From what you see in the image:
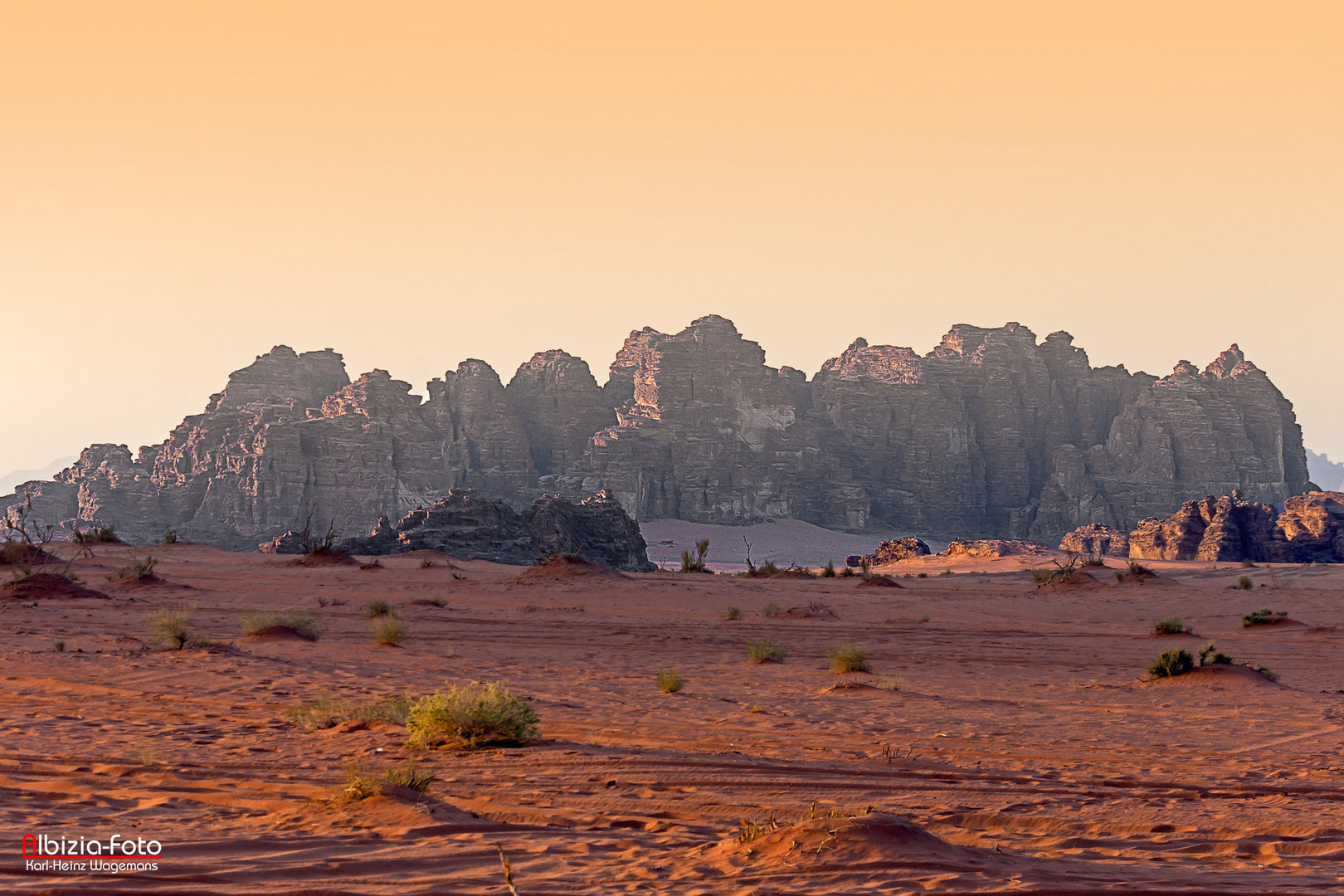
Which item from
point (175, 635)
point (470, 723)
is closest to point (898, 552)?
point (175, 635)

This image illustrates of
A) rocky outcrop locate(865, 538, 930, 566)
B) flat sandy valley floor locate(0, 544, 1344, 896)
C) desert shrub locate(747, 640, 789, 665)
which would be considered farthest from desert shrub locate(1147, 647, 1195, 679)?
rocky outcrop locate(865, 538, 930, 566)

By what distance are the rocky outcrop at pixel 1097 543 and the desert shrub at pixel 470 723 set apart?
2588 inches

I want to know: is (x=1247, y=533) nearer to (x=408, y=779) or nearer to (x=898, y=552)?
(x=898, y=552)

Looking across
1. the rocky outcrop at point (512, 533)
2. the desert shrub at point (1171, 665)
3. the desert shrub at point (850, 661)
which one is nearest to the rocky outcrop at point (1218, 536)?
the rocky outcrop at point (512, 533)

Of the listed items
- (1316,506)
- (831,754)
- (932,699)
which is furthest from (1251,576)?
(831,754)

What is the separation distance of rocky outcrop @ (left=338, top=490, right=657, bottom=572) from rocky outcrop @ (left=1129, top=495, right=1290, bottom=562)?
31157mm

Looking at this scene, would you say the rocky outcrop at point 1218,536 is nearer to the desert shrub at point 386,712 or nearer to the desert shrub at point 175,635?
the desert shrub at point 175,635

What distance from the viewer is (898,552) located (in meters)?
71.2

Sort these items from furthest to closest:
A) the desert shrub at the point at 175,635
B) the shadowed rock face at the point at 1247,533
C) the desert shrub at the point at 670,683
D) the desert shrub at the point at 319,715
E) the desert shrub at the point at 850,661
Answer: the shadowed rock face at the point at 1247,533 < the desert shrub at the point at 175,635 < the desert shrub at the point at 850,661 < the desert shrub at the point at 670,683 < the desert shrub at the point at 319,715

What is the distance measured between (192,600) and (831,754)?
2136cm

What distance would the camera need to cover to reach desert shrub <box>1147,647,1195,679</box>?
48.2 feet

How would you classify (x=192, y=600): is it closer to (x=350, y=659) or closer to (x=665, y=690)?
(x=350, y=659)

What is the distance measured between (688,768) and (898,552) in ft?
213

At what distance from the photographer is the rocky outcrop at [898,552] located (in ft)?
230
